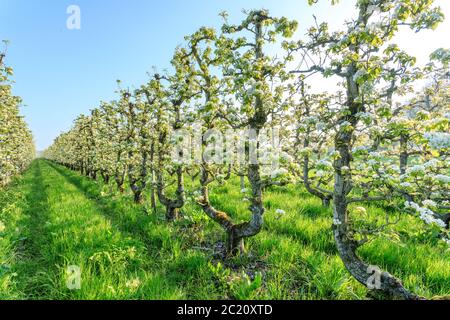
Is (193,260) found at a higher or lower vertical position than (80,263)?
lower

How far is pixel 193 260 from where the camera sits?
19.7 ft

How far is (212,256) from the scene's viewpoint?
666 cm

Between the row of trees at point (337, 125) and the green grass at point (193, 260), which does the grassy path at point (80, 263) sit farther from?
the row of trees at point (337, 125)

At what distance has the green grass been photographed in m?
4.80

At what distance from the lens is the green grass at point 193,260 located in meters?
4.80

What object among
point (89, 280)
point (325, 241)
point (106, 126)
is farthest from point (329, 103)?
point (106, 126)
